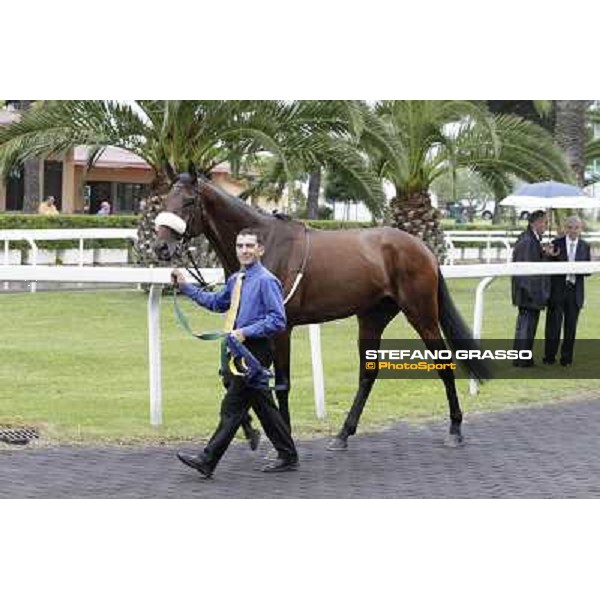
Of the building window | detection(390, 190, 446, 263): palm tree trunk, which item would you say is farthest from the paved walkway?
the building window

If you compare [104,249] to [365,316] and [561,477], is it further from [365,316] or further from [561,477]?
[561,477]

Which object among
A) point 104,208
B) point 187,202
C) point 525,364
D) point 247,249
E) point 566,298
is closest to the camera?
point 247,249

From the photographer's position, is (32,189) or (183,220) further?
(32,189)

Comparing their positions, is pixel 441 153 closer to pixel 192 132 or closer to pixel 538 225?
pixel 192 132

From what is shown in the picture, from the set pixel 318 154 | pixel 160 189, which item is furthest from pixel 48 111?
pixel 318 154

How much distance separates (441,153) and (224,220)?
13.6 metres

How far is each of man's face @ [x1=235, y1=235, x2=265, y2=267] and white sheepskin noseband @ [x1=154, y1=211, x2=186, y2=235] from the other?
17.3 inches

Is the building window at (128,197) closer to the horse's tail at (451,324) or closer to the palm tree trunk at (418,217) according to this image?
the palm tree trunk at (418,217)

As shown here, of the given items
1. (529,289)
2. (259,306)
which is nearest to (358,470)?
(259,306)

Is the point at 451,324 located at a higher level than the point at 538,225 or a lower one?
lower

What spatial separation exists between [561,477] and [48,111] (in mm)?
11616

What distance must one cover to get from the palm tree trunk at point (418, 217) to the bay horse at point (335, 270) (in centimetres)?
1230

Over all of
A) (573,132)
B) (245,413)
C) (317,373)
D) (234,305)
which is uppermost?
(573,132)

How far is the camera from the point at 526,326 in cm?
1197
